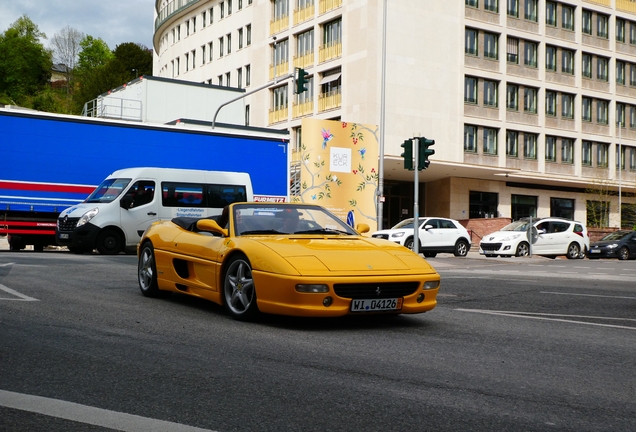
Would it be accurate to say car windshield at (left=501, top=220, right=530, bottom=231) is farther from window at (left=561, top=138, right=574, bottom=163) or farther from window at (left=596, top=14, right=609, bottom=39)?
window at (left=596, top=14, right=609, bottom=39)

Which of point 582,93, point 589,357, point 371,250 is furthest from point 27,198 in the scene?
point 582,93

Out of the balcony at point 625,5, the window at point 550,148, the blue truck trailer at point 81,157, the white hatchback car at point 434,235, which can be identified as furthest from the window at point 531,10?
the blue truck trailer at point 81,157

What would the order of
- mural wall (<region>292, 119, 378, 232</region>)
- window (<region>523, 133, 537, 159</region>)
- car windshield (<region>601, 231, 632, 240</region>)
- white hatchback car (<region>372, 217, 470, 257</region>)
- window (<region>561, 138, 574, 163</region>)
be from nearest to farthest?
white hatchback car (<region>372, 217, 470, 257</region>), mural wall (<region>292, 119, 378, 232</region>), car windshield (<region>601, 231, 632, 240</region>), window (<region>523, 133, 537, 159</region>), window (<region>561, 138, 574, 163</region>)

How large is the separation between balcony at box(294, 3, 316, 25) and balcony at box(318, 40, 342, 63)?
8.60ft

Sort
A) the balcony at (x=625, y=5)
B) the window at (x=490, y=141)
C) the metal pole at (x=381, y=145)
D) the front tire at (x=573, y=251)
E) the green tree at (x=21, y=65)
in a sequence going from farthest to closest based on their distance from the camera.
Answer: the green tree at (x=21, y=65)
the balcony at (x=625, y=5)
the window at (x=490, y=141)
the metal pole at (x=381, y=145)
the front tire at (x=573, y=251)

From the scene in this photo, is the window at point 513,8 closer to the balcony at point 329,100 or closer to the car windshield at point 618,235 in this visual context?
the balcony at point 329,100

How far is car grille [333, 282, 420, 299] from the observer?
7078 mm

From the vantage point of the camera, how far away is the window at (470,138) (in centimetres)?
4739

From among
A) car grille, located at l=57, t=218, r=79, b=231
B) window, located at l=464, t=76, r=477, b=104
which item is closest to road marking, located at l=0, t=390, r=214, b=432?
car grille, located at l=57, t=218, r=79, b=231

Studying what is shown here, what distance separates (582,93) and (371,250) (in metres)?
50.4

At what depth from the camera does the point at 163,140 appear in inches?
899

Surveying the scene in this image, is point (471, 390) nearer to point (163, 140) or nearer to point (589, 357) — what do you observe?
point (589, 357)

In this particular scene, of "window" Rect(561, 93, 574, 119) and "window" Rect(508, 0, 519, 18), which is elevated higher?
"window" Rect(508, 0, 519, 18)

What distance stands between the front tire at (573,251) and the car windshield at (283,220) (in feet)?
83.8
